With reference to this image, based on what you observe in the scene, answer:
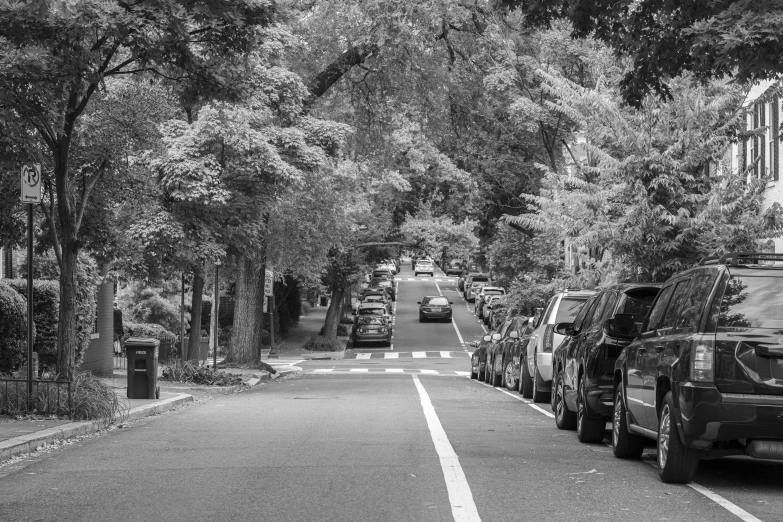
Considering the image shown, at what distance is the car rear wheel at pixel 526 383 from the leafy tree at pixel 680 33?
6943 millimetres

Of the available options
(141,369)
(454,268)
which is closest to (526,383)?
(141,369)

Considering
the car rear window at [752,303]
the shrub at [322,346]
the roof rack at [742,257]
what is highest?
the roof rack at [742,257]

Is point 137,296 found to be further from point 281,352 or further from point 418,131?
point 418,131

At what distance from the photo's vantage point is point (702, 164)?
64.5 feet

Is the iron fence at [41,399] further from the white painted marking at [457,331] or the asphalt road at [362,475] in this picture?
the white painted marking at [457,331]

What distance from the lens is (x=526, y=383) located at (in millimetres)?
20125

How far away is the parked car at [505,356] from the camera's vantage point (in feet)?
72.8

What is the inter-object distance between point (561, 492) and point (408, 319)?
200 feet

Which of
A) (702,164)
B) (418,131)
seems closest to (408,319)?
(418,131)

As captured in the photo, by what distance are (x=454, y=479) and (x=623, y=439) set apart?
2367 mm

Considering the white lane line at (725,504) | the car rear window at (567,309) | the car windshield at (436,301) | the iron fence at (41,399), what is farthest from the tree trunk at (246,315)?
the car windshield at (436,301)

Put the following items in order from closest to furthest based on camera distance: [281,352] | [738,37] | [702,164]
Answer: [738,37] < [702,164] < [281,352]

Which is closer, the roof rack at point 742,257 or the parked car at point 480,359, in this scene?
the roof rack at point 742,257

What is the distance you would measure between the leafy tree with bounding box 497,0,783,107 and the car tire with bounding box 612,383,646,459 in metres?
3.33
